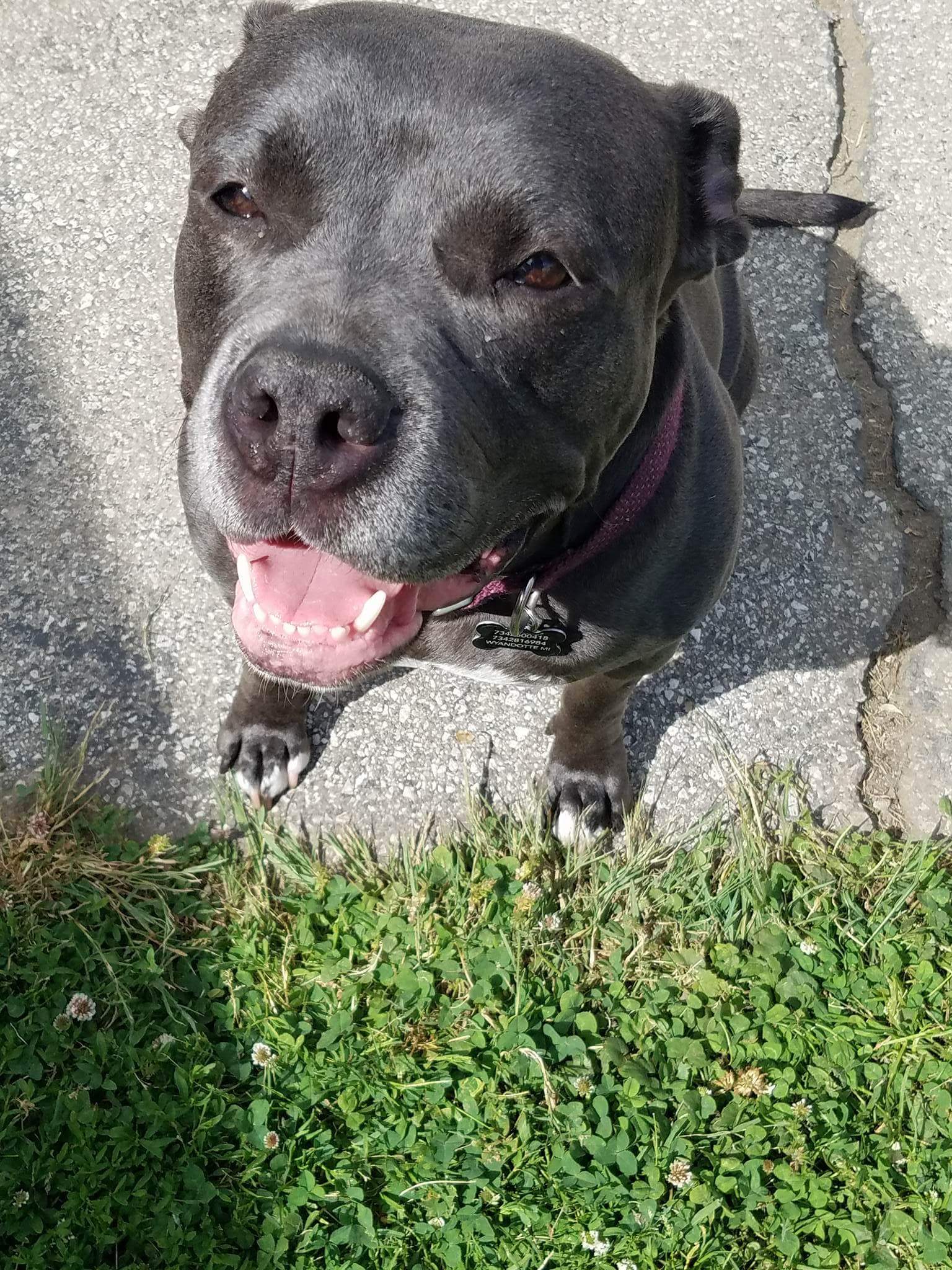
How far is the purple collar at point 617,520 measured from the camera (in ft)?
7.77

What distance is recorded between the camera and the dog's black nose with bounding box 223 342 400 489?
1697mm

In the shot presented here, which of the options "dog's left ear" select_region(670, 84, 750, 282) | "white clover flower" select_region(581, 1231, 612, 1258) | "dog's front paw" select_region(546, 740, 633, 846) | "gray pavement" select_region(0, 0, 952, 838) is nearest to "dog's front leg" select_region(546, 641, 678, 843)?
"dog's front paw" select_region(546, 740, 633, 846)

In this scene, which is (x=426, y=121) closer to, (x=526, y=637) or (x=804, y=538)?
(x=526, y=637)

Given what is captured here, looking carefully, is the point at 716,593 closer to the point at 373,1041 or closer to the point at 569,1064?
the point at 569,1064

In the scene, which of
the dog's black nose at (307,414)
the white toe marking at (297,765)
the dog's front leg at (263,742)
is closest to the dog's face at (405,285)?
the dog's black nose at (307,414)

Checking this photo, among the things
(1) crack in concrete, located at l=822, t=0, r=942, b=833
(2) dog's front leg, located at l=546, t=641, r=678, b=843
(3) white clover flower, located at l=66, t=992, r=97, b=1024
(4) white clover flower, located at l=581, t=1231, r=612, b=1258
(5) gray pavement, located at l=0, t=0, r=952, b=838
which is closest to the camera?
(4) white clover flower, located at l=581, t=1231, r=612, b=1258

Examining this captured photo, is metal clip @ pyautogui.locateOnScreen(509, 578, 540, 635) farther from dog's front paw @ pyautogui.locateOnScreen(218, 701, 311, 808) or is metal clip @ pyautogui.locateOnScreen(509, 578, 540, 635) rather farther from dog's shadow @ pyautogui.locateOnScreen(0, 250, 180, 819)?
dog's shadow @ pyautogui.locateOnScreen(0, 250, 180, 819)

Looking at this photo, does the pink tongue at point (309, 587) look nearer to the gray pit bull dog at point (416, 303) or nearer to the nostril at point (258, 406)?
the gray pit bull dog at point (416, 303)

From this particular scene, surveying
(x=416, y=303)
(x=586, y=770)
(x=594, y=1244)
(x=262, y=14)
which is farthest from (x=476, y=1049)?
(x=262, y=14)

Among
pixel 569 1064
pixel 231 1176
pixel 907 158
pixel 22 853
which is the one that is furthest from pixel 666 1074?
pixel 907 158

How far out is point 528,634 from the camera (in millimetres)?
2438

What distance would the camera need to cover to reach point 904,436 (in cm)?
378

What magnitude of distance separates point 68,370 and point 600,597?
2.19 meters

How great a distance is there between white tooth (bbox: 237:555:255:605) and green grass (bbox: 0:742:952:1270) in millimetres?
1120
